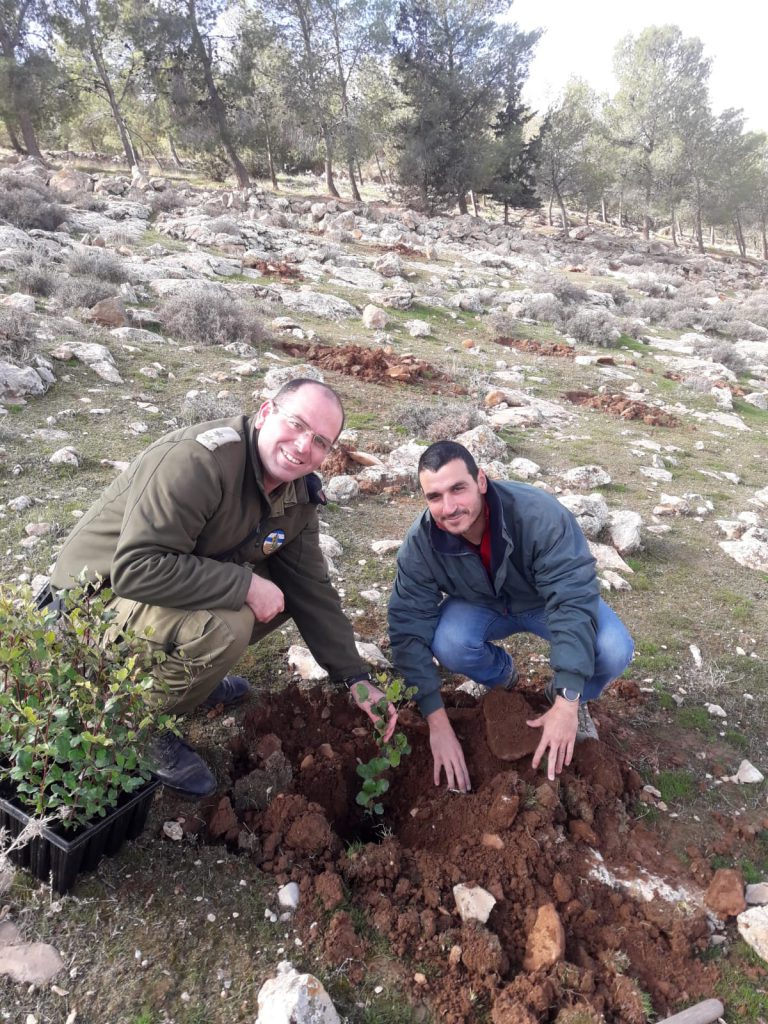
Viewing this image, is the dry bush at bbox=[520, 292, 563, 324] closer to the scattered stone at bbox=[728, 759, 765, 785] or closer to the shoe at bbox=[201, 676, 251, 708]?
the scattered stone at bbox=[728, 759, 765, 785]

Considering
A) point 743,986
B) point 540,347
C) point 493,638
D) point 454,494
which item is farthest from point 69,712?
point 540,347

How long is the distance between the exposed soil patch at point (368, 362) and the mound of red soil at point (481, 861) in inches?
232

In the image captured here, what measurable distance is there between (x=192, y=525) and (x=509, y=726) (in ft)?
5.11

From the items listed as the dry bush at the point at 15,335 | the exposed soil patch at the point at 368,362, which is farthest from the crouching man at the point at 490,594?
the exposed soil patch at the point at 368,362

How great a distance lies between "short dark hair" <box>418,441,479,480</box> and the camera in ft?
8.54

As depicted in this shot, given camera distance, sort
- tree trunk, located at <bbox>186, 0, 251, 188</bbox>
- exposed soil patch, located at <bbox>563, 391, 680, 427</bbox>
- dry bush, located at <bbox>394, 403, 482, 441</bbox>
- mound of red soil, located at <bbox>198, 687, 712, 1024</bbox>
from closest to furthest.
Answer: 1. mound of red soil, located at <bbox>198, 687, 712, 1024</bbox>
2. dry bush, located at <bbox>394, 403, 482, 441</bbox>
3. exposed soil patch, located at <bbox>563, 391, 680, 427</bbox>
4. tree trunk, located at <bbox>186, 0, 251, 188</bbox>

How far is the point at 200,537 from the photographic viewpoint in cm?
254

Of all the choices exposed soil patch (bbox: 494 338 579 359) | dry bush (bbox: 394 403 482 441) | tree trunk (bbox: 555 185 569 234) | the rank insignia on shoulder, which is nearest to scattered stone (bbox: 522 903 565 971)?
the rank insignia on shoulder

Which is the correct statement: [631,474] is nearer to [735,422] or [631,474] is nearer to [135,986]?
[735,422]

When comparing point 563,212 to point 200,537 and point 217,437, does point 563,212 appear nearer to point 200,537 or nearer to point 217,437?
point 217,437

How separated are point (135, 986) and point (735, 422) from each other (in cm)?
903

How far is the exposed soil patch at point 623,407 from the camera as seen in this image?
8.07m

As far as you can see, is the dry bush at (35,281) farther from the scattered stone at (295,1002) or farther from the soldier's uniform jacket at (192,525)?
the scattered stone at (295,1002)

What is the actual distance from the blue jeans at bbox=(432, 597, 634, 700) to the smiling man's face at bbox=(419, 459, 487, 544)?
58 centimetres
